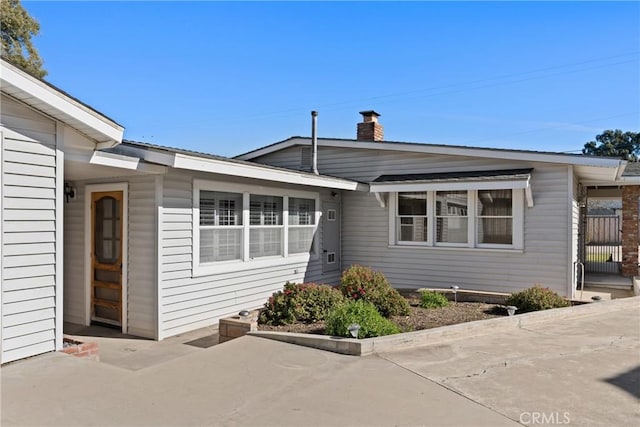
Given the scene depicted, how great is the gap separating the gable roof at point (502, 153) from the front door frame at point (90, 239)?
19.0ft

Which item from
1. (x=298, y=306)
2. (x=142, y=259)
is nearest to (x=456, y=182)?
(x=298, y=306)

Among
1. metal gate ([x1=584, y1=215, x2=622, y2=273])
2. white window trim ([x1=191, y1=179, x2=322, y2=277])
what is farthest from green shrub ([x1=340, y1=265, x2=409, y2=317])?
metal gate ([x1=584, y1=215, x2=622, y2=273])

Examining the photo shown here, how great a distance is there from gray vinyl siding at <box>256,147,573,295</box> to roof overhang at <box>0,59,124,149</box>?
6931 millimetres

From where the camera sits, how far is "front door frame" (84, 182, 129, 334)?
23.1 feet

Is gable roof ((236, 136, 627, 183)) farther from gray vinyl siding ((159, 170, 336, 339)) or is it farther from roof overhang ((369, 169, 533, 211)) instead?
gray vinyl siding ((159, 170, 336, 339))

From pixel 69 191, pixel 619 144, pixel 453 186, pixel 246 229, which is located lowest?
pixel 246 229

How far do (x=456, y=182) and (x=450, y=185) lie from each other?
142mm

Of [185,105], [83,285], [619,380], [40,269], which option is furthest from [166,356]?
[185,105]

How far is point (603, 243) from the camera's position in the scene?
19703mm

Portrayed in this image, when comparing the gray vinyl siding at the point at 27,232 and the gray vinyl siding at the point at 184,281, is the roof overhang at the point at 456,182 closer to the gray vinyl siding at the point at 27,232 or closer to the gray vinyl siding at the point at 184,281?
the gray vinyl siding at the point at 184,281

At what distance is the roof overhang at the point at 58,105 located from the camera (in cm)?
437

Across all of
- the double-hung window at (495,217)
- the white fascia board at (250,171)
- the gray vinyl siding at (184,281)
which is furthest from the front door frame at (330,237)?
the double-hung window at (495,217)

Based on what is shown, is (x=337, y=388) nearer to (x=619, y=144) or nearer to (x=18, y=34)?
(x=18, y=34)

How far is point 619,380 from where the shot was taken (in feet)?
14.4
